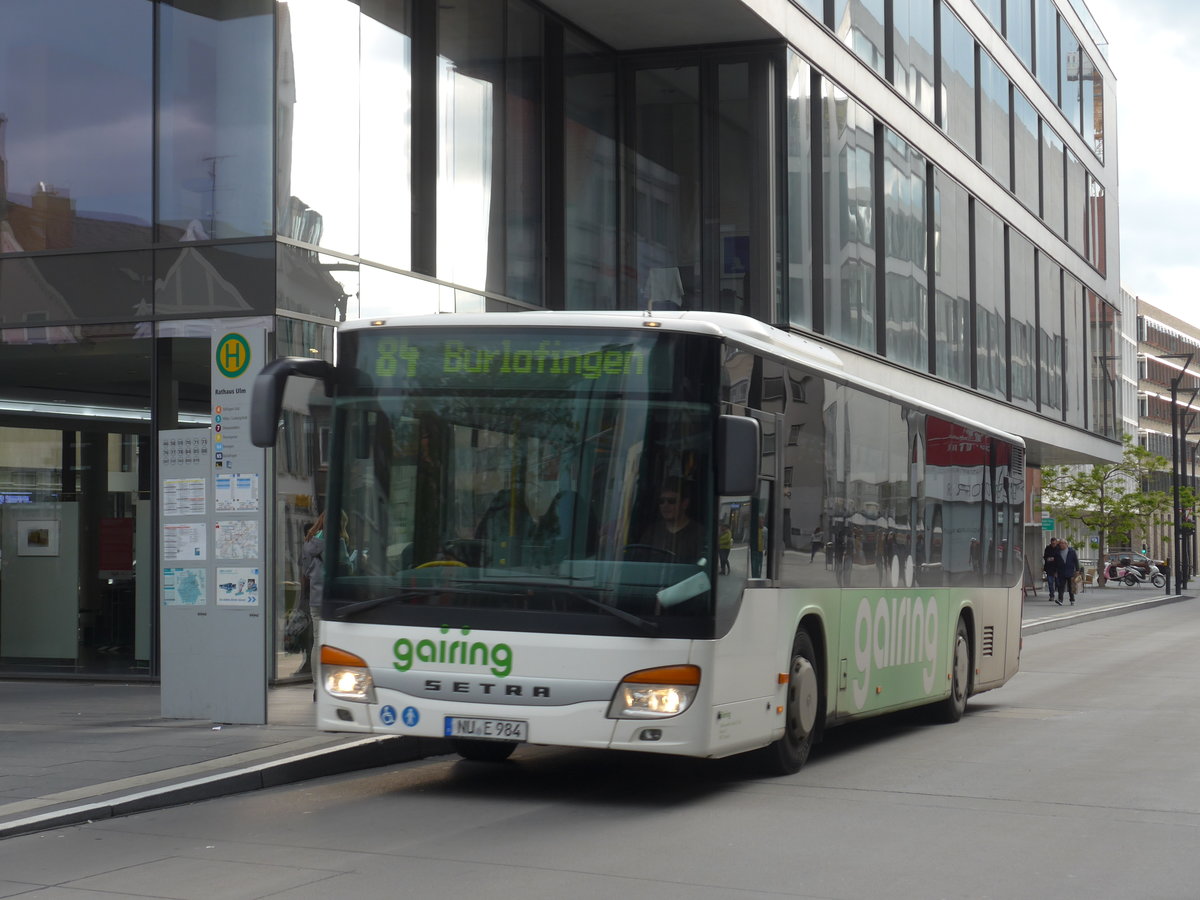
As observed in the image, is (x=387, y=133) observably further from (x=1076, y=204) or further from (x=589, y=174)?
(x=1076, y=204)

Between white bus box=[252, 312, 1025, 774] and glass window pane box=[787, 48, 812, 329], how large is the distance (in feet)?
50.7

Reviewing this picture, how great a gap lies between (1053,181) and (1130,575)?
2335 cm

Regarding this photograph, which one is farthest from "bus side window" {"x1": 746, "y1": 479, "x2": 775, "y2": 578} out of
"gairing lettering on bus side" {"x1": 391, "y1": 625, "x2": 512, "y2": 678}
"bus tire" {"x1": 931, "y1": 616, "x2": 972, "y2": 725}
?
"bus tire" {"x1": 931, "y1": 616, "x2": 972, "y2": 725}

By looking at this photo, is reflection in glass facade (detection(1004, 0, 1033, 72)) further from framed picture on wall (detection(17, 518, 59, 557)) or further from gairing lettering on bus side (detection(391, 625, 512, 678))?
gairing lettering on bus side (detection(391, 625, 512, 678))

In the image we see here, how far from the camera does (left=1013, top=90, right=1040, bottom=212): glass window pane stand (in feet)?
139

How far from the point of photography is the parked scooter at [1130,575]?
64.8m

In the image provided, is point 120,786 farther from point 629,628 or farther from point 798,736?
point 798,736

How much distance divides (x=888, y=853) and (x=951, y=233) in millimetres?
29099

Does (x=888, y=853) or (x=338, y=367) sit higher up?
(x=338, y=367)

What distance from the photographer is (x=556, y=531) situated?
9.06m

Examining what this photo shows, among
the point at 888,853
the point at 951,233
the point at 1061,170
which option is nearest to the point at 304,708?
the point at 888,853

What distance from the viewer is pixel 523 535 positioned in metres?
9.12

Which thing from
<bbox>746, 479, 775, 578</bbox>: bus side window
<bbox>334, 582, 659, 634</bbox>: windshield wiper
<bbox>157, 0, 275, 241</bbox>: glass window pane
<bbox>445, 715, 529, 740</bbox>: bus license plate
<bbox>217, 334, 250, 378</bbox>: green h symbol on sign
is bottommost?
<bbox>445, 715, 529, 740</bbox>: bus license plate

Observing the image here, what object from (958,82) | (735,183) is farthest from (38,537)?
(958,82)
